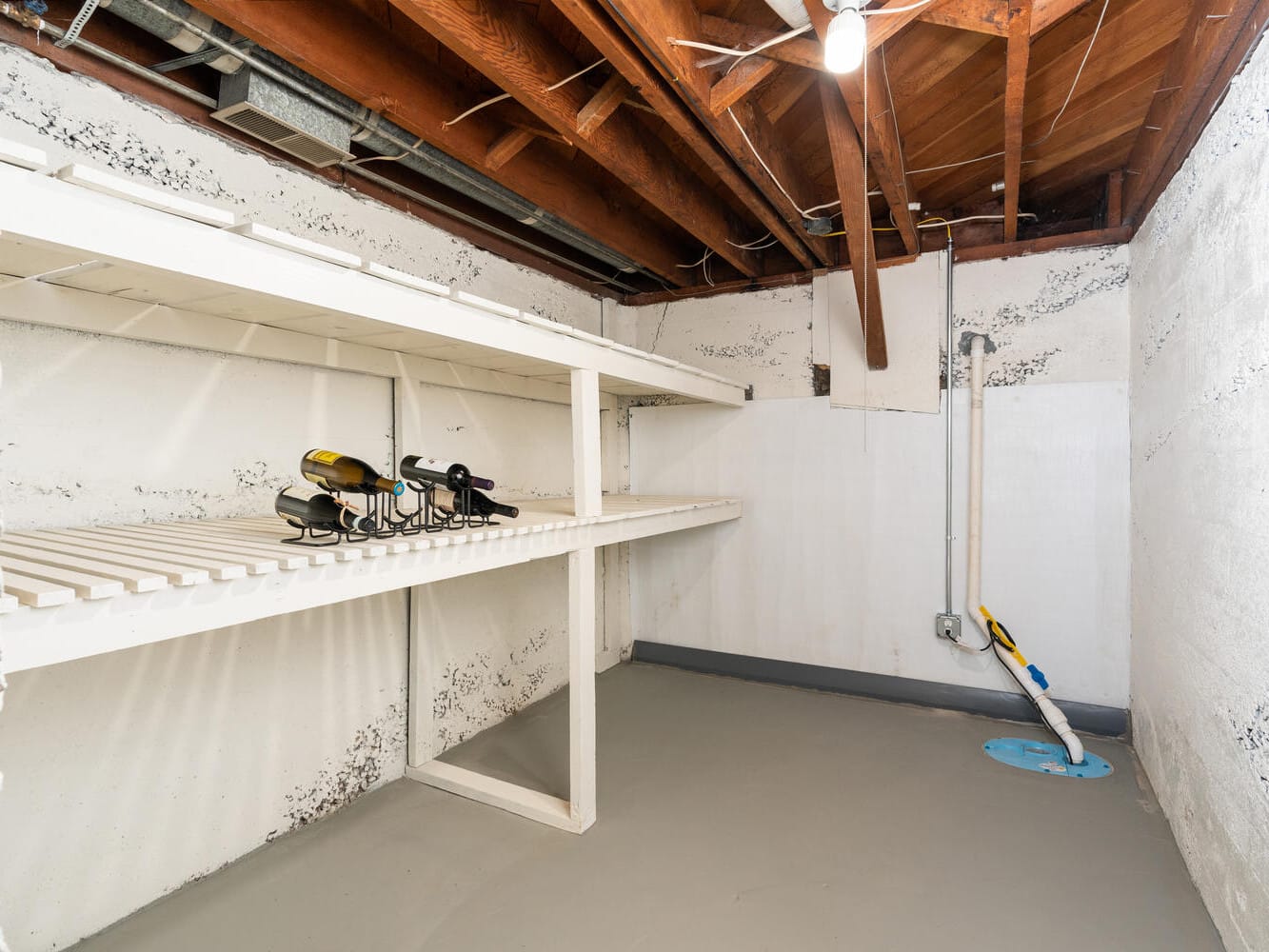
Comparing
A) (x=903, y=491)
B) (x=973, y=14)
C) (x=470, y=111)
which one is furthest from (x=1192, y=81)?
(x=470, y=111)

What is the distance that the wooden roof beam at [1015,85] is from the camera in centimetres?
146

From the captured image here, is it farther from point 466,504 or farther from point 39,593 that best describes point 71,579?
point 466,504

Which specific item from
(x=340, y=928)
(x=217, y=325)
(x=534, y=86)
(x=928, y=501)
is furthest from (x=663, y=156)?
(x=340, y=928)

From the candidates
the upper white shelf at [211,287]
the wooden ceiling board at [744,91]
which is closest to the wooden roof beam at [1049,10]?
the wooden ceiling board at [744,91]

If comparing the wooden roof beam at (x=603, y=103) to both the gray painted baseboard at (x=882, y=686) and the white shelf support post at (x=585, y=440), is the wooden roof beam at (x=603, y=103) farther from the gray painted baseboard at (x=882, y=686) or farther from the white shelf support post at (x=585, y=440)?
the gray painted baseboard at (x=882, y=686)

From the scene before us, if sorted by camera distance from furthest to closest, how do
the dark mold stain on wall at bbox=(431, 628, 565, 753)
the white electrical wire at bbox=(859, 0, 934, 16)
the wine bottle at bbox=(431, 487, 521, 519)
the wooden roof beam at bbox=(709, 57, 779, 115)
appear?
the dark mold stain on wall at bbox=(431, 628, 565, 753) → the wine bottle at bbox=(431, 487, 521, 519) → the wooden roof beam at bbox=(709, 57, 779, 115) → the white electrical wire at bbox=(859, 0, 934, 16)

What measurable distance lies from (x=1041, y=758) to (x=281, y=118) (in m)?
3.25

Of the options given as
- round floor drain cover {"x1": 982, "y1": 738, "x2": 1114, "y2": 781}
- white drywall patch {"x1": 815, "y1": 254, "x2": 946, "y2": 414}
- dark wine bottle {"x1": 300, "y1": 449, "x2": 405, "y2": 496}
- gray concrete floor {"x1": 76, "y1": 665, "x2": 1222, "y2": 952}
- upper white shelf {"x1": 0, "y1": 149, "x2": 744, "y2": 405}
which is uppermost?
white drywall patch {"x1": 815, "y1": 254, "x2": 946, "y2": 414}

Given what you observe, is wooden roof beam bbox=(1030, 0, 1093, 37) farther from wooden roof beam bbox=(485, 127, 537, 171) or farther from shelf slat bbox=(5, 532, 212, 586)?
shelf slat bbox=(5, 532, 212, 586)

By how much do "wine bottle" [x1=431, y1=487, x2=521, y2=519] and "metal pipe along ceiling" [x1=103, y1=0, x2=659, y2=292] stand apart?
42.8 inches

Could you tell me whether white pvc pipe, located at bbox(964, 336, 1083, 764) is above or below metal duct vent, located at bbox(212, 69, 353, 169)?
below

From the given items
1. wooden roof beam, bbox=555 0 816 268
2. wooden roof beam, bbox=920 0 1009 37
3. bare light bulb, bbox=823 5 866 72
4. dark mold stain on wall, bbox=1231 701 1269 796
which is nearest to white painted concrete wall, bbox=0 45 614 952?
wooden roof beam, bbox=555 0 816 268

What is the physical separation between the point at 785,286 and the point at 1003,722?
7.35 feet

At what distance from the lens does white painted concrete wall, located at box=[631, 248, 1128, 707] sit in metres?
2.68
